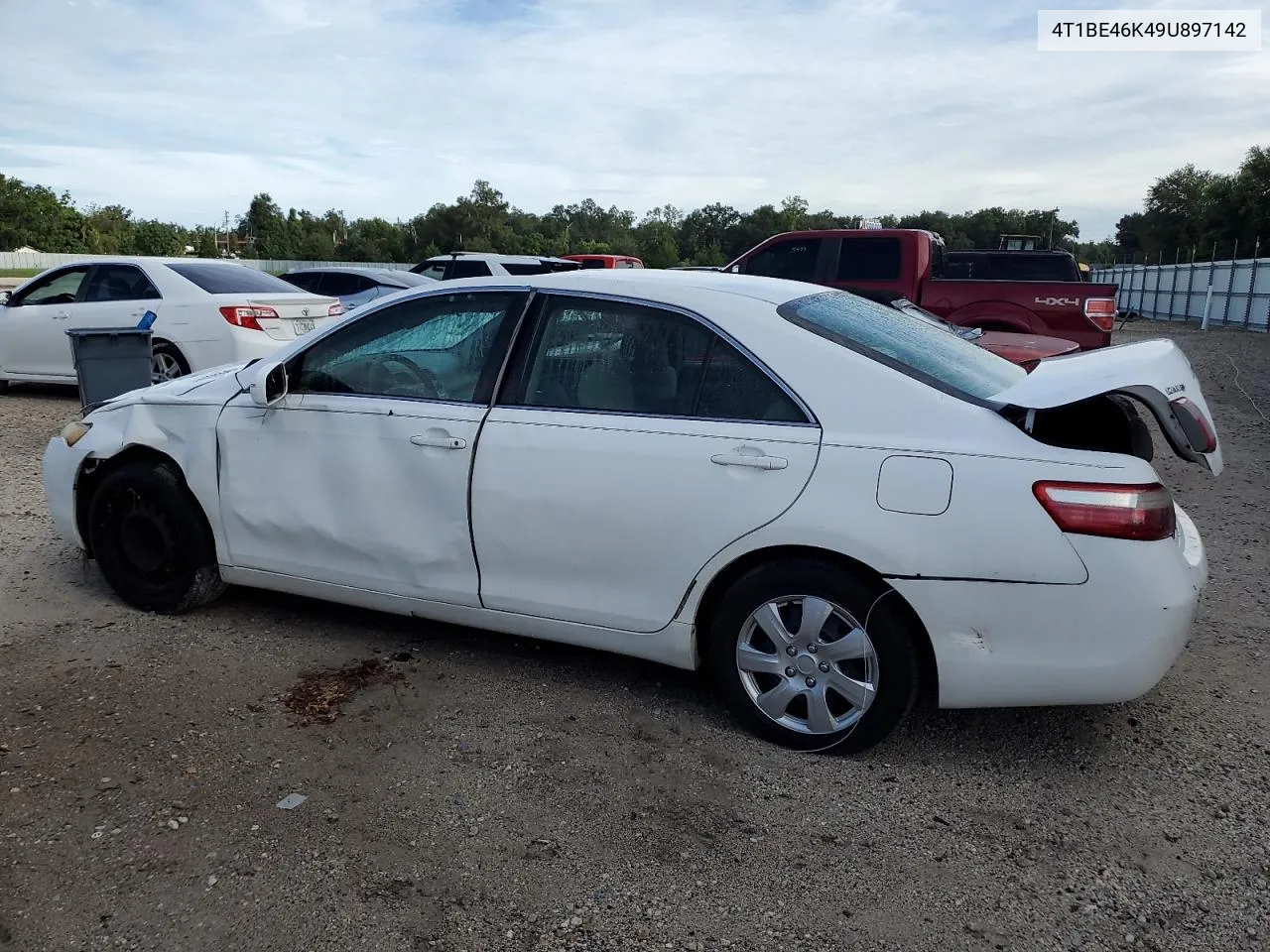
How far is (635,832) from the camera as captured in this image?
2953mm

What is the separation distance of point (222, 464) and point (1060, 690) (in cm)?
332

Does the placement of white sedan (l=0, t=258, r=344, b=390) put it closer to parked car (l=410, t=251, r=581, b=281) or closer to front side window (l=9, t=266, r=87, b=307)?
front side window (l=9, t=266, r=87, b=307)

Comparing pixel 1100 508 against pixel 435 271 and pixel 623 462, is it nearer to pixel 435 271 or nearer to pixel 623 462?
pixel 623 462

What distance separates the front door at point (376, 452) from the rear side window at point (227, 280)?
617cm

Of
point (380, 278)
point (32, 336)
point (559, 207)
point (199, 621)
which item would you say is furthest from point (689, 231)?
point (199, 621)

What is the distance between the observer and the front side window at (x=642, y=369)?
11.1 feet

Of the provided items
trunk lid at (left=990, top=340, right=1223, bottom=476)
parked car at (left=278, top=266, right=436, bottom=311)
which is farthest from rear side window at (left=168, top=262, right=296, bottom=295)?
trunk lid at (left=990, top=340, right=1223, bottom=476)

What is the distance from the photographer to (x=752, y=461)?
3.25 m

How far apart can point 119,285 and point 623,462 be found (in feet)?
28.4

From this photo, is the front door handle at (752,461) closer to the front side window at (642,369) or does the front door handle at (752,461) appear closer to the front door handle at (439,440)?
the front side window at (642,369)

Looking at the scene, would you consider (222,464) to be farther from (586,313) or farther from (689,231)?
(689,231)

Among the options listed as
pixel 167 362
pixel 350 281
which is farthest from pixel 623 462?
pixel 350 281

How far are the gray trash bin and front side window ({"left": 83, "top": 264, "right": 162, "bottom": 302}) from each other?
9.62 feet

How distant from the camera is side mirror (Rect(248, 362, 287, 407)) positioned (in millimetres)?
4047
